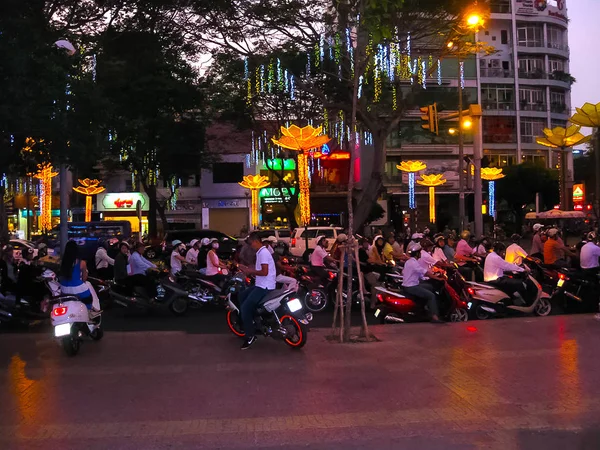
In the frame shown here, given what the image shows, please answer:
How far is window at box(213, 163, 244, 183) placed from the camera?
166 feet

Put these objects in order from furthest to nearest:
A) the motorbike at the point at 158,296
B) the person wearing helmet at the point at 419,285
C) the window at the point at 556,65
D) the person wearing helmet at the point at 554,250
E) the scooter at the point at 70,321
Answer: the window at the point at 556,65 → the person wearing helmet at the point at 554,250 → the motorbike at the point at 158,296 → the person wearing helmet at the point at 419,285 → the scooter at the point at 70,321

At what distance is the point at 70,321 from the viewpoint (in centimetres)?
946

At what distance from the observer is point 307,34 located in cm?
2317

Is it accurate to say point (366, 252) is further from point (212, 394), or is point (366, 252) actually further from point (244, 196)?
point (244, 196)

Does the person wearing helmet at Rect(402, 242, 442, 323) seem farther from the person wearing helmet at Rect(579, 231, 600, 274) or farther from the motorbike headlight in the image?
the person wearing helmet at Rect(579, 231, 600, 274)

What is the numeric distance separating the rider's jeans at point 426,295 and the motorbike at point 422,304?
13 cm

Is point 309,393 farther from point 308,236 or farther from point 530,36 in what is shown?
point 530,36

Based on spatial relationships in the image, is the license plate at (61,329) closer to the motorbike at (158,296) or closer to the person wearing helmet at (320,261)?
the motorbike at (158,296)

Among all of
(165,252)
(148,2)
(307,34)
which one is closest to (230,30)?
(307,34)

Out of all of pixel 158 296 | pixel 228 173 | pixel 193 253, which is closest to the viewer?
pixel 158 296

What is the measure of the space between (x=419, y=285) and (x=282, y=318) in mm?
3527

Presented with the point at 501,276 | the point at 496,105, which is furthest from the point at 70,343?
the point at 496,105

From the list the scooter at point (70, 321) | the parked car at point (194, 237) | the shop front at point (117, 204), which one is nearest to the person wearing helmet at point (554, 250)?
the scooter at point (70, 321)

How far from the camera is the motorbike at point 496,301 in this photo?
12898 mm
